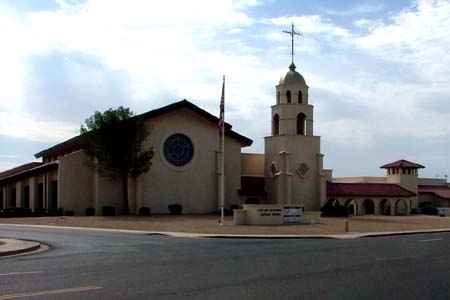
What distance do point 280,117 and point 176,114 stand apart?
408 inches

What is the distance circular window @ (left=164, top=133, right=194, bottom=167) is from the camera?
5641 cm

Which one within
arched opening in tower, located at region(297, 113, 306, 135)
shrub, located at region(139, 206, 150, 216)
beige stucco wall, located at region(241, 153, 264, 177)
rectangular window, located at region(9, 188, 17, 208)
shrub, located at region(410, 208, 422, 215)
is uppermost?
arched opening in tower, located at region(297, 113, 306, 135)

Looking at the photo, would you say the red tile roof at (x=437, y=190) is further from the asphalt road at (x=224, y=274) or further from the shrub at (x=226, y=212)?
the asphalt road at (x=224, y=274)

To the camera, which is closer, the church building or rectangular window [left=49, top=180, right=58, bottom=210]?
the church building

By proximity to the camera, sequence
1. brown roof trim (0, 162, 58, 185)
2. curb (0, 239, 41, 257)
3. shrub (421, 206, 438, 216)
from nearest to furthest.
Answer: curb (0, 239, 41, 257) < brown roof trim (0, 162, 58, 185) < shrub (421, 206, 438, 216)

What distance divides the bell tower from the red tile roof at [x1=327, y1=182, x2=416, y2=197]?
3434 mm

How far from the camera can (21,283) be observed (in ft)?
41.4

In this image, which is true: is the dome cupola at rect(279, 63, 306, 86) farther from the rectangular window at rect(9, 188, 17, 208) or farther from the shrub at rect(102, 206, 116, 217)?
the rectangular window at rect(9, 188, 17, 208)

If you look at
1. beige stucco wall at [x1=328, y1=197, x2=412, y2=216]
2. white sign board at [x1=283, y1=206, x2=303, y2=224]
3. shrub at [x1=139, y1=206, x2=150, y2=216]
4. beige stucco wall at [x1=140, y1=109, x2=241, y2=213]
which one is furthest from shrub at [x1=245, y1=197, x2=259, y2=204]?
white sign board at [x1=283, y1=206, x2=303, y2=224]

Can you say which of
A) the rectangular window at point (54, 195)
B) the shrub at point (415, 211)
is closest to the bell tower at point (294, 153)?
the shrub at point (415, 211)

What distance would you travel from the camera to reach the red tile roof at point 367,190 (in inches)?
2527

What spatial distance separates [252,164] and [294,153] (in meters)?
6.77

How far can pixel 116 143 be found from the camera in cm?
5144

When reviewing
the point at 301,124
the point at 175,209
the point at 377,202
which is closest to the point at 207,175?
the point at 175,209
